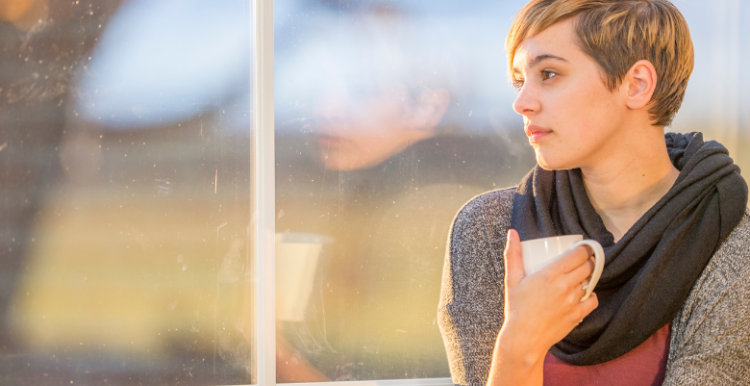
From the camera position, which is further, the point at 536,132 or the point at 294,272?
the point at 294,272

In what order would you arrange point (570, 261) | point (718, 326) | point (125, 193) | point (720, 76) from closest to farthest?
point (570, 261), point (718, 326), point (125, 193), point (720, 76)

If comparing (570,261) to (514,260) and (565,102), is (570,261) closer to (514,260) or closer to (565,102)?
(514,260)


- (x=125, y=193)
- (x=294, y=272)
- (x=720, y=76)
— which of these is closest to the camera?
(x=125, y=193)

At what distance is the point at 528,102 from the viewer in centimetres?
94

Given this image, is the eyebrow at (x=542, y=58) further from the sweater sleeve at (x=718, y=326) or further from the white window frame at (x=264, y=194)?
the white window frame at (x=264, y=194)

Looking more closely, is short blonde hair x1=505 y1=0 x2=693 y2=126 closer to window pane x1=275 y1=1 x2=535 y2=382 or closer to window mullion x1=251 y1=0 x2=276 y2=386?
window pane x1=275 y1=1 x2=535 y2=382

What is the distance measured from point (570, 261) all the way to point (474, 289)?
0.29 metres

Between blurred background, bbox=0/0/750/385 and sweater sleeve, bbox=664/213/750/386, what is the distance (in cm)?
66

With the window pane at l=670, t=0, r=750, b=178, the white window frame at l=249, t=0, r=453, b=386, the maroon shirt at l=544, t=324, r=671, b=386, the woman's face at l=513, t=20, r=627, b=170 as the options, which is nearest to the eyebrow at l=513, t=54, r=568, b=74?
the woman's face at l=513, t=20, r=627, b=170

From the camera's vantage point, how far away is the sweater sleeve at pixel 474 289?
37.2 inches

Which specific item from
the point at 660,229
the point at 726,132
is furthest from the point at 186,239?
the point at 726,132

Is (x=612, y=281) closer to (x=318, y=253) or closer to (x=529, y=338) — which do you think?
(x=529, y=338)

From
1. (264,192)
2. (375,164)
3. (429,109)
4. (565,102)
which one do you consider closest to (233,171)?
(264,192)

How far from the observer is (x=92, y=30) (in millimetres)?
1224
